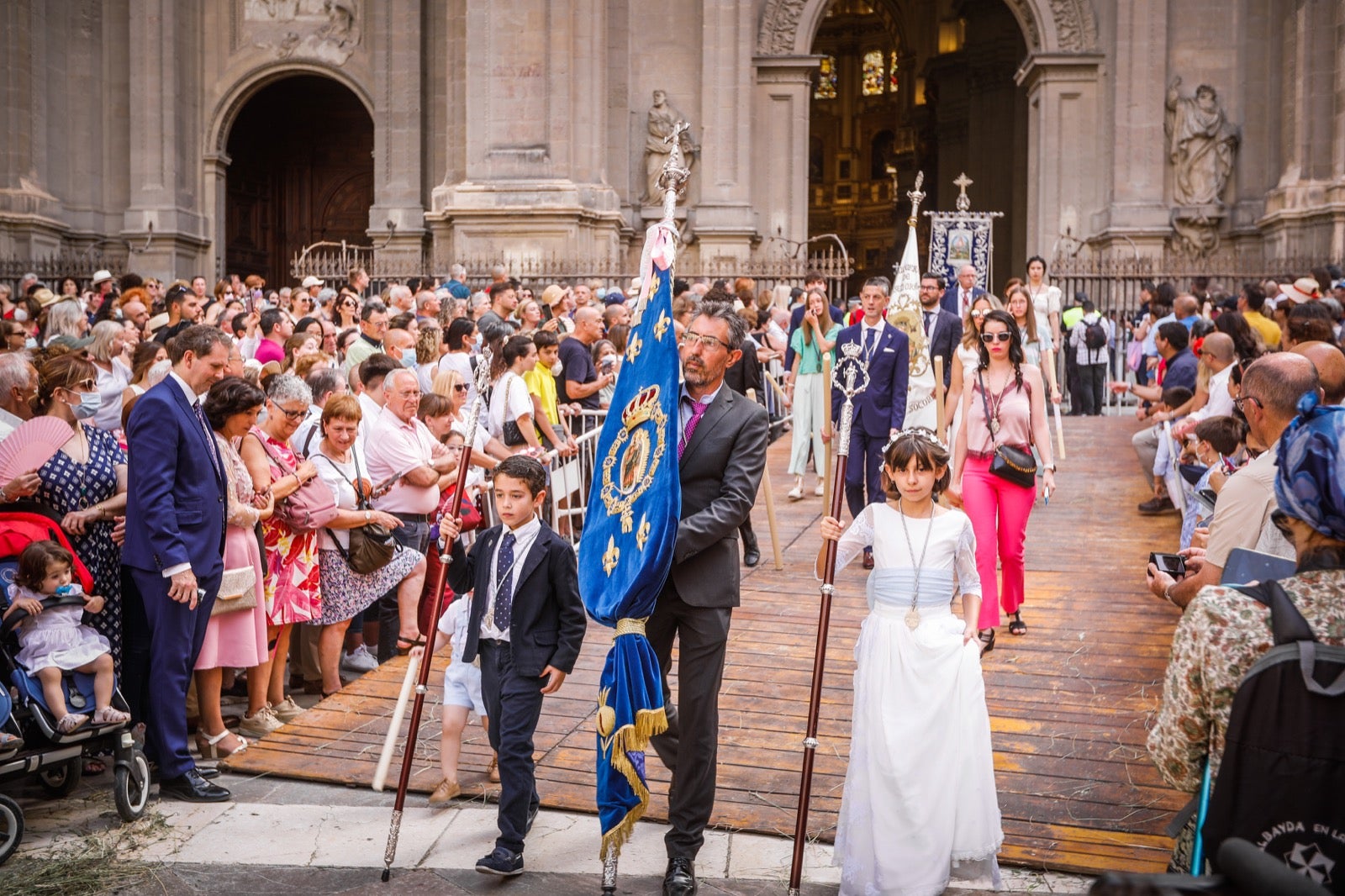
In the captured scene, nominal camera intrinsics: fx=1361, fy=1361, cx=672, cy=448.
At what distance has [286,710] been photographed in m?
7.74

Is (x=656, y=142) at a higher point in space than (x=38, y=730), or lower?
higher

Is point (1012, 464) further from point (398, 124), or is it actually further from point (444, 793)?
point (398, 124)

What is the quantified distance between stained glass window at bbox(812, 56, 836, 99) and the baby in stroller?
160 feet

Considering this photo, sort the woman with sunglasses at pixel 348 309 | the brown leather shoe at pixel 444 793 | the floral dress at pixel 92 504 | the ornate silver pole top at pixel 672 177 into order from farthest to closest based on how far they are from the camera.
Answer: the woman with sunglasses at pixel 348 309
the floral dress at pixel 92 504
the brown leather shoe at pixel 444 793
the ornate silver pole top at pixel 672 177

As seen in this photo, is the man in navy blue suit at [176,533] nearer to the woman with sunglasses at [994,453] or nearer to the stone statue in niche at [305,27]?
the woman with sunglasses at [994,453]

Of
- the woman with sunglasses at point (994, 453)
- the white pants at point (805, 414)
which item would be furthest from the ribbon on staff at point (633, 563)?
the white pants at point (805, 414)

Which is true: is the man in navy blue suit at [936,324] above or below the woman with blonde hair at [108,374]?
above

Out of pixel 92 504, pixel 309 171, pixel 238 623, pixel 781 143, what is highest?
pixel 309 171

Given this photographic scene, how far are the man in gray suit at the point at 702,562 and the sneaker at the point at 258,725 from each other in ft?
8.78

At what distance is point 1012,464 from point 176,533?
4.70m

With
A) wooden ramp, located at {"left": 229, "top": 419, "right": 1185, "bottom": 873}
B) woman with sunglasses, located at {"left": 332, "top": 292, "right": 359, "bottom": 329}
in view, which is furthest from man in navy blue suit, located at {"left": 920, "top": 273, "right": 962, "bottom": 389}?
woman with sunglasses, located at {"left": 332, "top": 292, "right": 359, "bottom": 329}

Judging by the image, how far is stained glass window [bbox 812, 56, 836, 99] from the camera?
5206 cm

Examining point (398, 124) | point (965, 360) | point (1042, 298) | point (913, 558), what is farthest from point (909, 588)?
point (398, 124)

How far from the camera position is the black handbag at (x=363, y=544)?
8.15 meters
